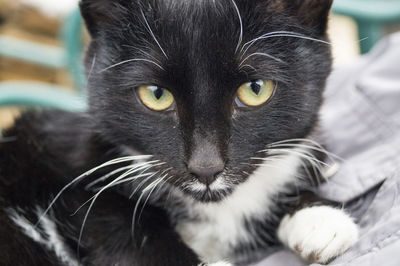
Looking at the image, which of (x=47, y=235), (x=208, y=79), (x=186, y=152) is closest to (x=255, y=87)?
(x=208, y=79)

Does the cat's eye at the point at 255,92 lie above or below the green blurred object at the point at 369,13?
below

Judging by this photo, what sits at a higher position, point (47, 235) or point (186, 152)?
point (186, 152)

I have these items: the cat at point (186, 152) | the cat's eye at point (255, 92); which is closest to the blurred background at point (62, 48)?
the cat at point (186, 152)

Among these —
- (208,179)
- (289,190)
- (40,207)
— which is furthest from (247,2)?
(40,207)

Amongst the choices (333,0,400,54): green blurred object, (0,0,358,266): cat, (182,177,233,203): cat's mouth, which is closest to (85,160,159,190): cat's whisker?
(0,0,358,266): cat

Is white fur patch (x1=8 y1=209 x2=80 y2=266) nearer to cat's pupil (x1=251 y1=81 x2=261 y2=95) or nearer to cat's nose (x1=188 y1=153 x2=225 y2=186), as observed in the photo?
cat's nose (x1=188 y1=153 x2=225 y2=186)

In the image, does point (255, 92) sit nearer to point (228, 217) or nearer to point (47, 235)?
point (228, 217)

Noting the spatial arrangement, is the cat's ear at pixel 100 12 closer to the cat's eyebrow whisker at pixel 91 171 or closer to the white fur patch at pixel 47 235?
the cat's eyebrow whisker at pixel 91 171

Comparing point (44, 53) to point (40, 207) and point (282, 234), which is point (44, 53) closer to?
point (40, 207)
